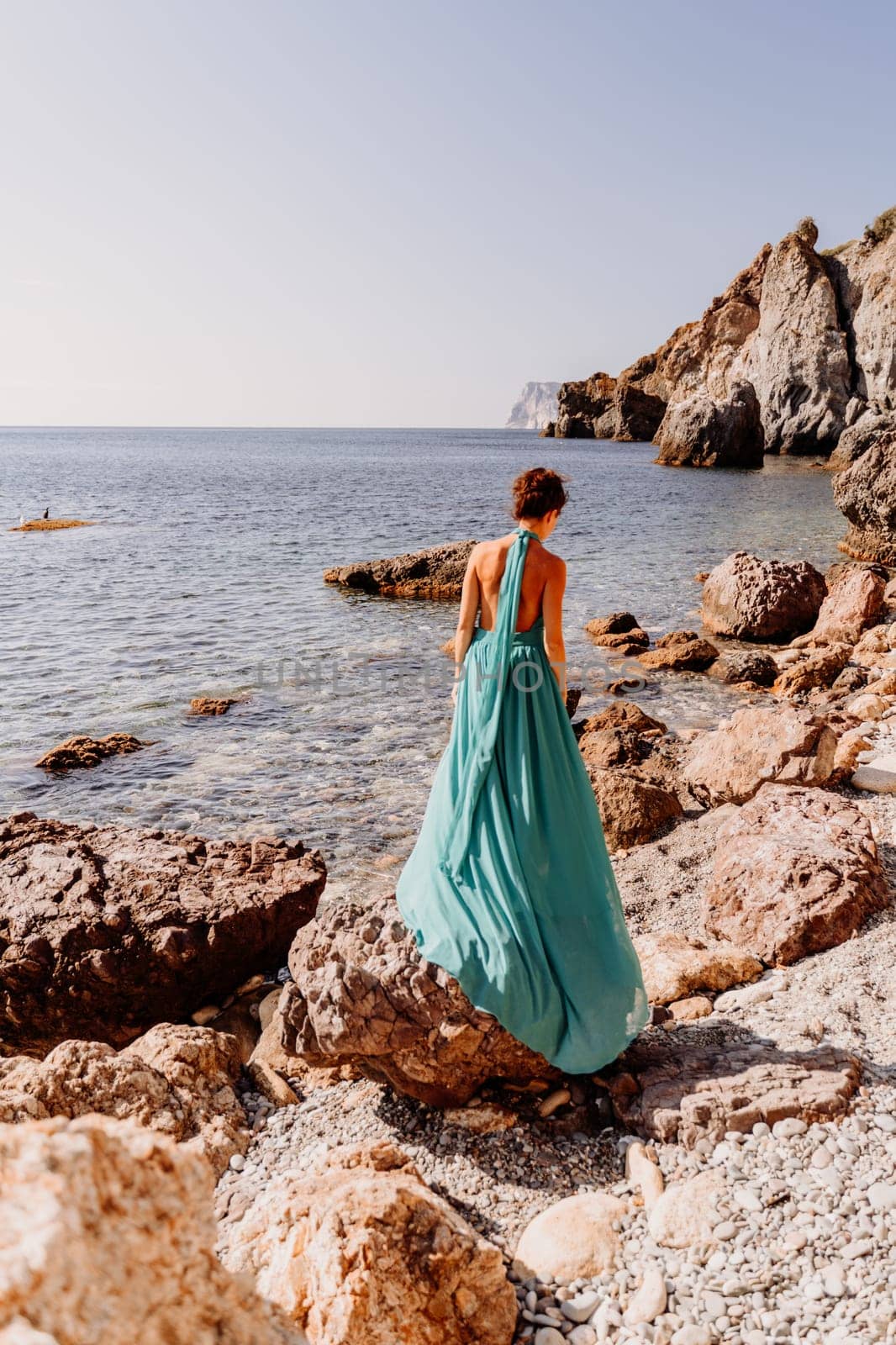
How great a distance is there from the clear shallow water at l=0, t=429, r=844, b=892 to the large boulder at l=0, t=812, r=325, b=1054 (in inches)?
67.7

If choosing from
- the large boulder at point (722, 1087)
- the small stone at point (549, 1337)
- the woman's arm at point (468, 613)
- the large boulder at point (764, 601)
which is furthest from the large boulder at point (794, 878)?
the large boulder at point (764, 601)

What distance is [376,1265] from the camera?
9.36ft

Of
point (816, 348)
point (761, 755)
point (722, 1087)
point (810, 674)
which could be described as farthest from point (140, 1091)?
point (816, 348)

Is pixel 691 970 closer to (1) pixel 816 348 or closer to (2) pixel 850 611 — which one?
(2) pixel 850 611

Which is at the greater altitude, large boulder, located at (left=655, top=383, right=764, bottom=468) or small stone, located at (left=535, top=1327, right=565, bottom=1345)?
large boulder, located at (left=655, top=383, right=764, bottom=468)

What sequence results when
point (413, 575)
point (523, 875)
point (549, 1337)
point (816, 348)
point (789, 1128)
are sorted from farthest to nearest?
1. point (816, 348)
2. point (413, 575)
3. point (523, 875)
4. point (789, 1128)
5. point (549, 1337)

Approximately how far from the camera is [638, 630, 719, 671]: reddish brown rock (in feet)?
47.6

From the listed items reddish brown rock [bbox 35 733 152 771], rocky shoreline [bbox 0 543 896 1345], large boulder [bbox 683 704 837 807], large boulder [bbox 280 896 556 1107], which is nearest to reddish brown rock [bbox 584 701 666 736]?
large boulder [bbox 683 704 837 807]

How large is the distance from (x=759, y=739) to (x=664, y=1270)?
537cm

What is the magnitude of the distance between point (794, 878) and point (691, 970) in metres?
0.97

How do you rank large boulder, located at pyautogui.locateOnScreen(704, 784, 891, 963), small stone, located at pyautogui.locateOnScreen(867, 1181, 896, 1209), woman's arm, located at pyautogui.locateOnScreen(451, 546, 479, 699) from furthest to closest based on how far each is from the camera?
large boulder, located at pyautogui.locateOnScreen(704, 784, 891, 963), woman's arm, located at pyautogui.locateOnScreen(451, 546, 479, 699), small stone, located at pyautogui.locateOnScreen(867, 1181, 896, 1209)

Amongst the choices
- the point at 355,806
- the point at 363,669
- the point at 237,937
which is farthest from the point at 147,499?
the point at 237,937

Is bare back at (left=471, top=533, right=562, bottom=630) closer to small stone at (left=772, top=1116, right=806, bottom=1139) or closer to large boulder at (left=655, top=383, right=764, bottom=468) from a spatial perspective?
small stone at (left=772, top=1116, right=806, bottom=1139)

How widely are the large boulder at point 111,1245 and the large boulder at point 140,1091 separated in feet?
8.81
